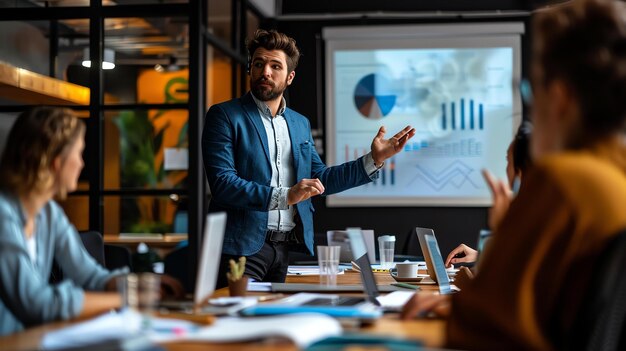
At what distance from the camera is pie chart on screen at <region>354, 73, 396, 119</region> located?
25.1 feet

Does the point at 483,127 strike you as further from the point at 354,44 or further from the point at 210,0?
the point at 210,0

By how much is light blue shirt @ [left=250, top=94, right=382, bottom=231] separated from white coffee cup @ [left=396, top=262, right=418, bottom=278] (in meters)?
0.60

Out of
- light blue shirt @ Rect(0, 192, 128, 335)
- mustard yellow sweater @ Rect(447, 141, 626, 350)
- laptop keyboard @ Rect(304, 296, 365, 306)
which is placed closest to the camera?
mustard yellow sweater @ Rect(447, 141, 626, 350)

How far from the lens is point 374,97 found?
764 cm

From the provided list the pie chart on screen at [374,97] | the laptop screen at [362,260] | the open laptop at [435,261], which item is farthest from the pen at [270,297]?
the pie chart on screen at [374,97]

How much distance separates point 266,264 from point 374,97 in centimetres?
418

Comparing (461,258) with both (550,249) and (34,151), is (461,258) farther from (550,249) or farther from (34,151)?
(550,249)

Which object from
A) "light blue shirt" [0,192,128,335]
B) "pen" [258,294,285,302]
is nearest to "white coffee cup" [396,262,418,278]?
"pen" [258,294,285,302]

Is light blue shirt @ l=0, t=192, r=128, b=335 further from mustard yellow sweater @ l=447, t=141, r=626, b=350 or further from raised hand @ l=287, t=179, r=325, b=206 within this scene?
raised hand @ l=287, t=179, r=325, b=206

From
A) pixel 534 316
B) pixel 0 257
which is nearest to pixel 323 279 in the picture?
pixel 0 257

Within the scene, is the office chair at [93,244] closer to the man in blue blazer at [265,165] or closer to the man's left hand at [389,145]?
the man in blue blazer at [265,165]

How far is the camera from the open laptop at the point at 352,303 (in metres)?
2.13

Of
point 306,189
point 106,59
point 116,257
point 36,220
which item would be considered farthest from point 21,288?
Answer: point 106,59

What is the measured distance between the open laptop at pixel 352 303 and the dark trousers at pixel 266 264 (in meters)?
0.86
